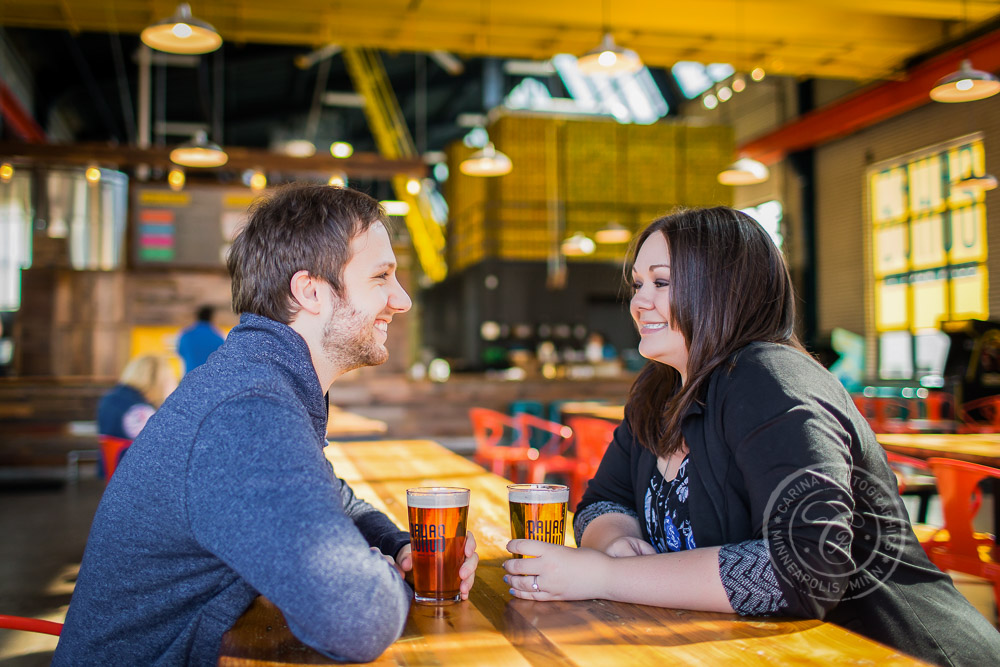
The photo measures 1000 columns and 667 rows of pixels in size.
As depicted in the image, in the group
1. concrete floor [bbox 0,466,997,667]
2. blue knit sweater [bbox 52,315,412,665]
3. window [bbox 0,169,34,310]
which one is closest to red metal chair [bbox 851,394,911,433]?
concrete floor [bbox 0,466,997,667]

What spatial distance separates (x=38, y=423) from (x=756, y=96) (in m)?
12.6

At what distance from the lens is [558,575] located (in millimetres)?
1100

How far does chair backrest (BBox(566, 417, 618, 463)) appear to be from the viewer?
12.4 feet

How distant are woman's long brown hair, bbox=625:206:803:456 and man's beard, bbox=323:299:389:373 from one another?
0.51m

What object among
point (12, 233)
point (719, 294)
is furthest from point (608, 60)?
point (12, 233)

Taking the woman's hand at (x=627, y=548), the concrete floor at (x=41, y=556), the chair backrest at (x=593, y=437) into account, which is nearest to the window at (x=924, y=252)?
the concrete floor at (x=41, y=556)

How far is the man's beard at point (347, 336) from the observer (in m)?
1.20

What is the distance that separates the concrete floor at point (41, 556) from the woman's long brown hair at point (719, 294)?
2711mm

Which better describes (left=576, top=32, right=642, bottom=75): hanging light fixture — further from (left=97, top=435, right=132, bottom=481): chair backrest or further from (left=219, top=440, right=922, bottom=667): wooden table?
(left=219, top=440, right=922, bottom=667): wooden table

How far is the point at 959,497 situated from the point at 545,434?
212 inches

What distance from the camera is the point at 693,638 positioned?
0.96m

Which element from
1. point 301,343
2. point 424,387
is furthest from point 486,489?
point 424,387

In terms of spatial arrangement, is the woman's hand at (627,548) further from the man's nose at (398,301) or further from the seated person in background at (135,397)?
the seated person in background at (135,397)

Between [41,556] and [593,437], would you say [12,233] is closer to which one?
[41,556]
